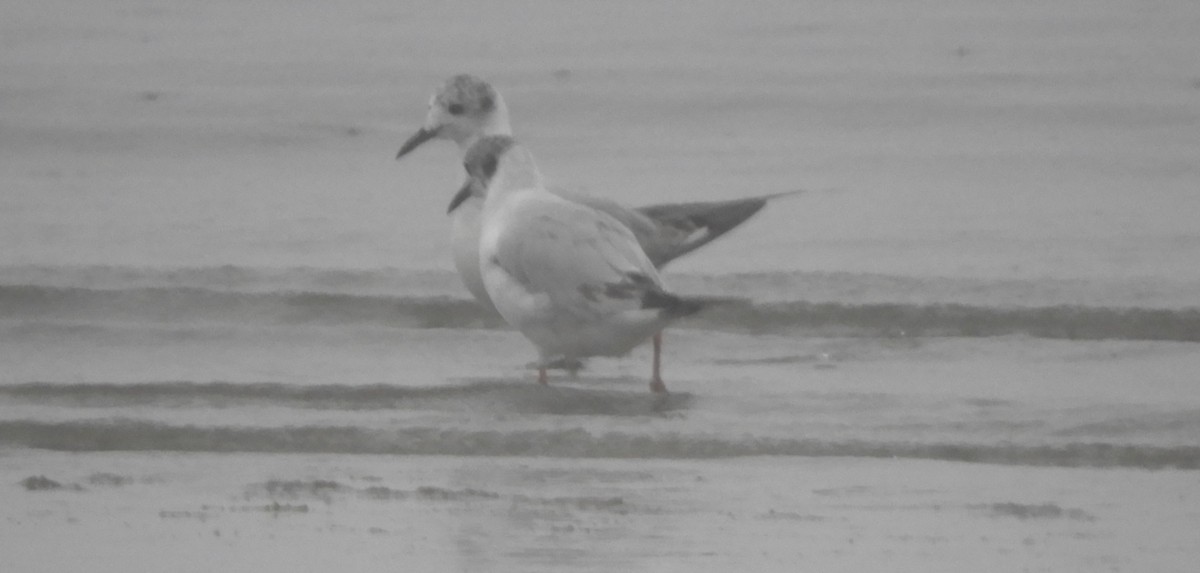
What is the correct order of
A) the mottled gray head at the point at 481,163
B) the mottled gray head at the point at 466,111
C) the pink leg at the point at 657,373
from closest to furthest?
the pink leg at the point at 657,373 → the mottled gray head at the point at 481,163 → the mottled gray head at the point at 466,111

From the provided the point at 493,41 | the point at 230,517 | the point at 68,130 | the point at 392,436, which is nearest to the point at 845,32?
the point at 493,41

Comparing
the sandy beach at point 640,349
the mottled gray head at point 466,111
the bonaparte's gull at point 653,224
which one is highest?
the mottled gray head at point 466,111

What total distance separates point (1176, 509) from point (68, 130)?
21.3 feet

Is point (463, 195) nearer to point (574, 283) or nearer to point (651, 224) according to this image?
point (651, 224)

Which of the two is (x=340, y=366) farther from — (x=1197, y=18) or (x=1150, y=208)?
(x=1197, y=18)

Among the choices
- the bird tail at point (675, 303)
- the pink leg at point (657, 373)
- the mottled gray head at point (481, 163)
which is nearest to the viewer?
the bird tail at point (675, 303)

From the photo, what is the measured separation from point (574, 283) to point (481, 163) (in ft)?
3.01

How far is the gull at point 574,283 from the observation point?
624 centimetres

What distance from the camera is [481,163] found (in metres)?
7.12

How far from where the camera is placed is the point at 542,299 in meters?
6.34

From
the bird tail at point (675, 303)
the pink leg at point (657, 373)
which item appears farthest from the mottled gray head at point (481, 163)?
the bird tail at point (675, 303)

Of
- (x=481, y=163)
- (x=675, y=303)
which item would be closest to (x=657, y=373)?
(x=675, y=303)

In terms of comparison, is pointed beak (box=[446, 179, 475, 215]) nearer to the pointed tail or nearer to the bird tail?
the pointed tail

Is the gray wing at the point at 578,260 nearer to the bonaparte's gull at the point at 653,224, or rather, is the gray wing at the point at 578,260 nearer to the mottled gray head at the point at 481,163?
the bonaparte's gull at the point at 653,224
